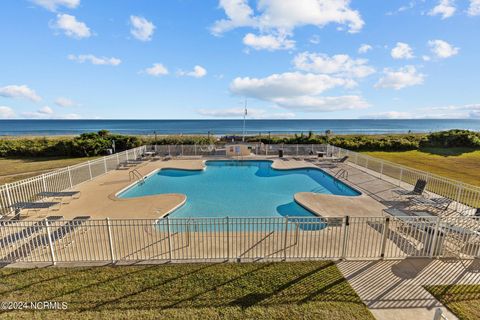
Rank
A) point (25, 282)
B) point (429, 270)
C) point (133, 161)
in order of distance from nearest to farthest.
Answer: point (25, 282) → point (429, 270) → point (133, 161)

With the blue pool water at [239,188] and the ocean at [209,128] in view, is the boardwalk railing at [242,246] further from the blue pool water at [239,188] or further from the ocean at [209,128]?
the ocean at [209,128]

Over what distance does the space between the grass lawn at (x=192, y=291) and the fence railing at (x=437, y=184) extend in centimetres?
784

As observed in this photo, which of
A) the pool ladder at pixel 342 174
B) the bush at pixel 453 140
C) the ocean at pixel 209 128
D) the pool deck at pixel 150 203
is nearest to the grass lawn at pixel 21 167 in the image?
the pool deck at pixel 150 203

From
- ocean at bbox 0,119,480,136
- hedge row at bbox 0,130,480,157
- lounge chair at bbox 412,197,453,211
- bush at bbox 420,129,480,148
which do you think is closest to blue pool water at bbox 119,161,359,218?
lounge chair at bbox 412,197,453,211

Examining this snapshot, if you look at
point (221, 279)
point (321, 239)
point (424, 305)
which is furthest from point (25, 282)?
point (424, 305)

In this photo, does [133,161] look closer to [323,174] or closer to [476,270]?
[323,174]

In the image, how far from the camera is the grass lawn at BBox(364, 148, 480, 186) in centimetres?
1477

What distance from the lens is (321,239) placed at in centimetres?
700

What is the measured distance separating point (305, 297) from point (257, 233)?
2.83 m

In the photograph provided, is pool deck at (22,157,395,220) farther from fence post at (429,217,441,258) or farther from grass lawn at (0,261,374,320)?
grass lawn at (0,261,374,320)

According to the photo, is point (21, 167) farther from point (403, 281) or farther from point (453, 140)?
point (453, 140)

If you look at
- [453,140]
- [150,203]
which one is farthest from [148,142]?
[453,140]

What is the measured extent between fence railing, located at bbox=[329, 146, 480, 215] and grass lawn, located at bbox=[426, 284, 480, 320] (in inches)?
220

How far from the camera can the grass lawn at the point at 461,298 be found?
166 inches
